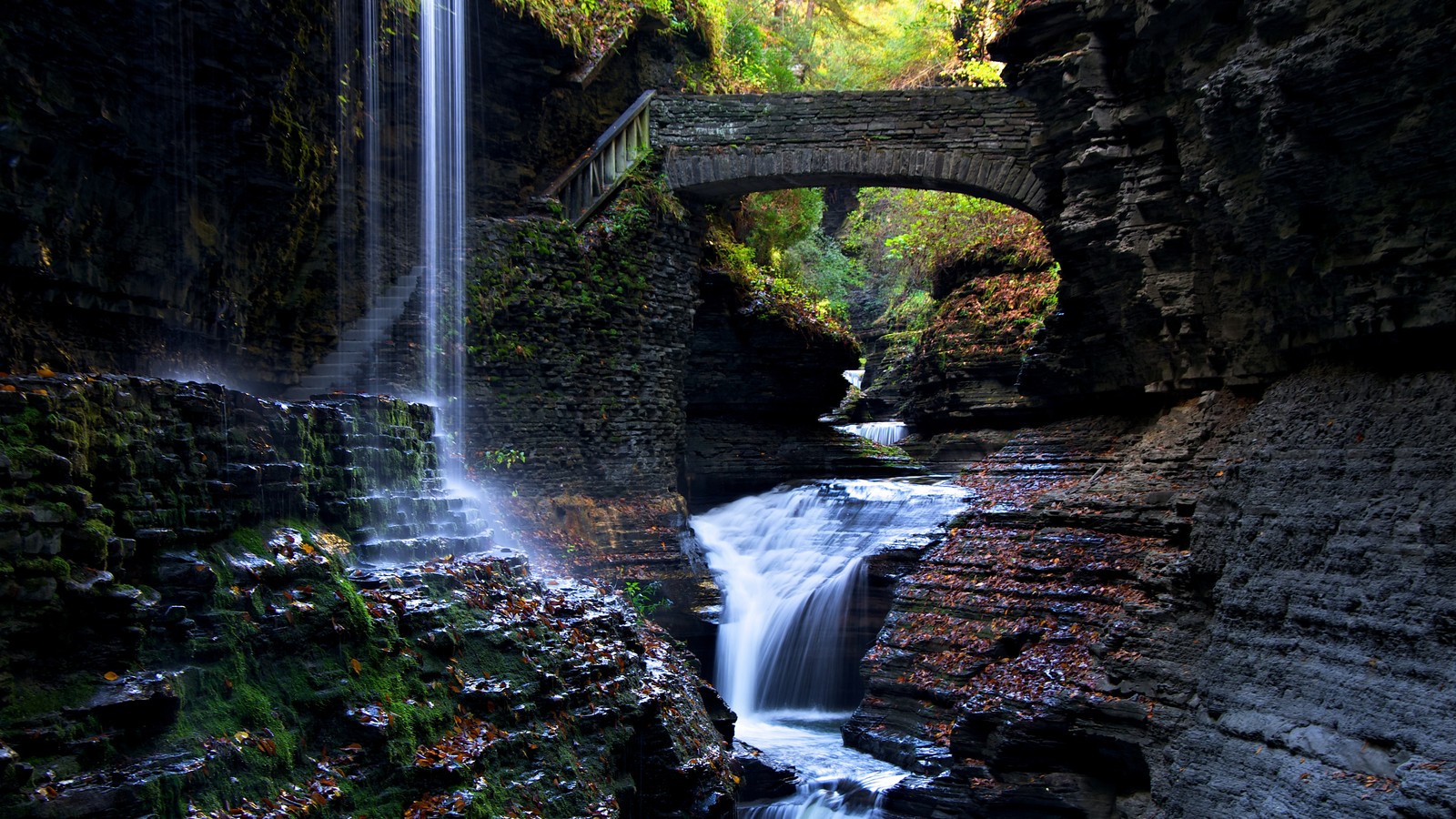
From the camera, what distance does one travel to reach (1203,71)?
7926 millimetres

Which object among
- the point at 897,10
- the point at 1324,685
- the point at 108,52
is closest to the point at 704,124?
the point at 108,52

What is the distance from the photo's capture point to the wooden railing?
48.9ft

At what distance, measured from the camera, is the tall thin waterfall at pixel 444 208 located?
1251cm

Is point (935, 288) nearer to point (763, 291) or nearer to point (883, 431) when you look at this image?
point (883, 431)

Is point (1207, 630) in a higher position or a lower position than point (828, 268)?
lower

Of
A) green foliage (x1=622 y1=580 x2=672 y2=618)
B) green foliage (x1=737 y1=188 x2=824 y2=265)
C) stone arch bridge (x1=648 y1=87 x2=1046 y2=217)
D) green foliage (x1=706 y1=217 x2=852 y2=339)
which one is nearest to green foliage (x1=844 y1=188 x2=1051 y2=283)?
green foliage (x1=737 y1=188 x2=824 y2=265)

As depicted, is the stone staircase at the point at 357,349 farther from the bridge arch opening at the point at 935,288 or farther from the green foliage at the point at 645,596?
the bridge arch opening at the point at 935,288

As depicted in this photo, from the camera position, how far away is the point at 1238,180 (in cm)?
738

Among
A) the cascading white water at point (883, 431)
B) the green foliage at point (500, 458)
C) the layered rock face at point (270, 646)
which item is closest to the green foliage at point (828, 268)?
the cascading white water at point (883, 431)

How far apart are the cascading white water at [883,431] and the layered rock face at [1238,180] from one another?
7560 mm

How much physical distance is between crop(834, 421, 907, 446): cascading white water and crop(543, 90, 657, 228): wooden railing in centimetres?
717

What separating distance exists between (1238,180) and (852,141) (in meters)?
7.64

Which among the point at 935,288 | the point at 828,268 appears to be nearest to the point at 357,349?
the point at 935,288

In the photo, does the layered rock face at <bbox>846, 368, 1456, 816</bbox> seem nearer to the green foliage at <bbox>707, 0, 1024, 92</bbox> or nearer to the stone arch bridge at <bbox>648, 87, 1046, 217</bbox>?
the stone arch bridge at <bbox>648, 87, 1046, 217</bbox>
